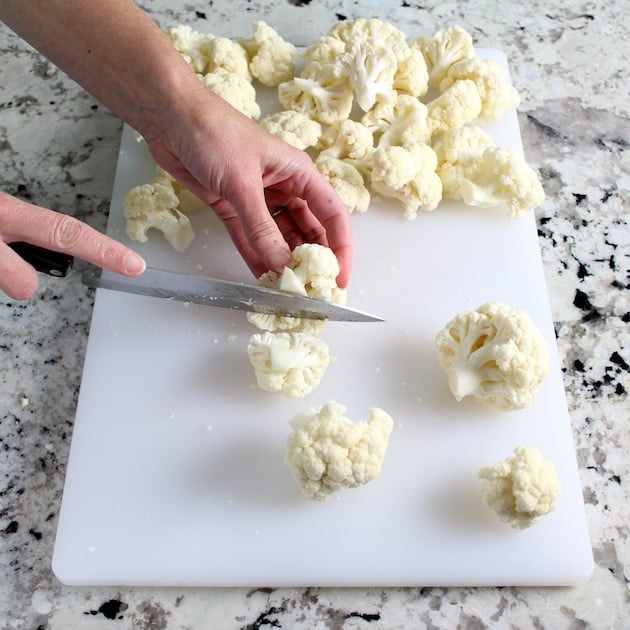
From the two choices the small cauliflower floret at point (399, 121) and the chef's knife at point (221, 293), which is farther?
the small cauliflower floret at point (399, 121)

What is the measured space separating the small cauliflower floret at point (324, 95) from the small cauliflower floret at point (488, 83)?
0.94ft

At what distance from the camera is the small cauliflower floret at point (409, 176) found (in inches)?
64.3

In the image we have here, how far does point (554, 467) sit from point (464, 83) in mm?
953

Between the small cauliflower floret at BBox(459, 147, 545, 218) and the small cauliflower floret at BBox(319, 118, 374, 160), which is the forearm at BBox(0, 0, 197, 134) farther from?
the small cauliflower floret at BBox(459, 147, 545, 218)

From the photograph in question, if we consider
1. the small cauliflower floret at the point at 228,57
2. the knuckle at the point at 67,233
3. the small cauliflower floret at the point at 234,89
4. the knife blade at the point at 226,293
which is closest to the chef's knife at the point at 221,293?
the knife blade at the point at 226,293

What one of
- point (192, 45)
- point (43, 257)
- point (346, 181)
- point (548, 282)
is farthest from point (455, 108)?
point (43, 257)

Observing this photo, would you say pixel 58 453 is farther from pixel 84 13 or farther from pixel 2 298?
pixel 84 13

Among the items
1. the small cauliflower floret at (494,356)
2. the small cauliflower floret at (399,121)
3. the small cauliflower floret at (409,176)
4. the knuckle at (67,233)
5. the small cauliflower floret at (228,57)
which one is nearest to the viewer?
the knuckle at (67,233)

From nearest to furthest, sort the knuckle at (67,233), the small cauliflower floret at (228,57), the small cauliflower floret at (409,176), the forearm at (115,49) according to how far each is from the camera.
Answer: the knuckle at (67,233)
the forearm at (115,49)
the small cauliflower floret at (409,176)
the small cauliflower floret at (228,57)

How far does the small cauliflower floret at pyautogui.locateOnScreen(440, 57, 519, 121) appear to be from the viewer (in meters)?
1.82

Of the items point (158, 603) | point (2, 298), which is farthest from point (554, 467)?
point (2, 298)

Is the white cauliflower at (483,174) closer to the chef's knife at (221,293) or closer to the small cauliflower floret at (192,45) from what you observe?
the chef's knife at (221,293)

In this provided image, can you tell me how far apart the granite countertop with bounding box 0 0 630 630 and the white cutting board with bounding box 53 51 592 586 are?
0.20ft

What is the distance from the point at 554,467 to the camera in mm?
1397
